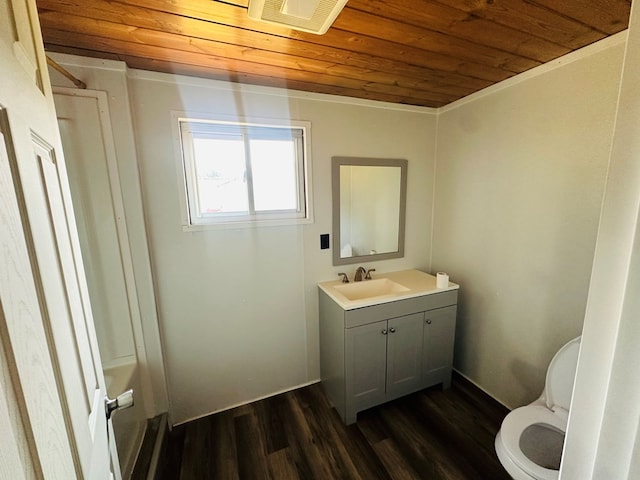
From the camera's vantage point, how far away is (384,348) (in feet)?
5.77

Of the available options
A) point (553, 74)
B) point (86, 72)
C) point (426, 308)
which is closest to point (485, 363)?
point (426, 308)

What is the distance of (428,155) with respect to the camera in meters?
2.24

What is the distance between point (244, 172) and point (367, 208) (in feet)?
3.28

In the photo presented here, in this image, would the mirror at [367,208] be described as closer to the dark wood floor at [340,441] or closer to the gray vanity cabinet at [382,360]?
the gray vanity cabinet at [382,360]

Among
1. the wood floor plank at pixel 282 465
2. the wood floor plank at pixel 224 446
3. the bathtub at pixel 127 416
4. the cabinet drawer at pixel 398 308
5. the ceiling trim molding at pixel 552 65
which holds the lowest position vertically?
the wood floor plank at pixel 224 446

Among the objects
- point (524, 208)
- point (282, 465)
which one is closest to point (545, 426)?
point (524, 208)

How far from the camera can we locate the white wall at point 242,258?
5.12ft

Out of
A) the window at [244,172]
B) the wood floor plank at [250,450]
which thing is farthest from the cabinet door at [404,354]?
the window at [244,172]

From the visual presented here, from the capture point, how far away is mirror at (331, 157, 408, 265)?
2004mm

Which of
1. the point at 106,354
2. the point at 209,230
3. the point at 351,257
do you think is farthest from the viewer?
the point at 351,257

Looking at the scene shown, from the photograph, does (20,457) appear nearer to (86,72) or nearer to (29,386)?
(29,386)

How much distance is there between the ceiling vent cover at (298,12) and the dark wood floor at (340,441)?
2.18 meters

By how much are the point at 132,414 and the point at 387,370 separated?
61.0 inches

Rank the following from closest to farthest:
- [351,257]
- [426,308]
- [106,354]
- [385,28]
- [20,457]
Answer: [20,457] < [385,28] < [106,354] < [426,308] < [351,257]
